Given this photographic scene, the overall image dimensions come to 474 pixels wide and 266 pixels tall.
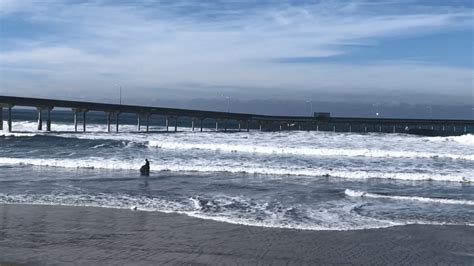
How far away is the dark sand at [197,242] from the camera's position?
6.98 meters

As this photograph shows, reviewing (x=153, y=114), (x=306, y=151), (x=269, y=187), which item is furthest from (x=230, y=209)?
(x=153, y=114)

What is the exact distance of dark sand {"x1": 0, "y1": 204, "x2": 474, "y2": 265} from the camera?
6.98 m

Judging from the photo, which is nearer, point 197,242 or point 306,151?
point 197,242

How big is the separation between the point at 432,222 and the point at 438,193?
4.70m

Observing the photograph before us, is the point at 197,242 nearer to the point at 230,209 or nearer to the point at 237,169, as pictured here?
the point at 230,209

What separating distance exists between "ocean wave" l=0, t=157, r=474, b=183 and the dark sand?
902 centimetres

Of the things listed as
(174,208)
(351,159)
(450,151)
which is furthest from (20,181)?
(450,151)

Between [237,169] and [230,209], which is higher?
[237,169]

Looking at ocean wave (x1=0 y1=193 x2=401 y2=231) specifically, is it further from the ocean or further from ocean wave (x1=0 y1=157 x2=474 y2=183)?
ocean wave (x1=0 y1=157 x2=474 y2=183)

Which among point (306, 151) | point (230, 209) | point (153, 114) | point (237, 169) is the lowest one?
point (230, 209)

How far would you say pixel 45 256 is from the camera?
6.87 meters

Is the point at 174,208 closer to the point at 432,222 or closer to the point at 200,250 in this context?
the point at 200,250

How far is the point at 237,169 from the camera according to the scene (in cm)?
1988

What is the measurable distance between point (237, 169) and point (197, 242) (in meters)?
11.9
